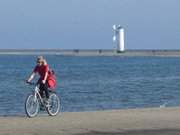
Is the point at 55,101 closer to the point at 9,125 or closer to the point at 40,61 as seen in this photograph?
Result: the point at 40,61

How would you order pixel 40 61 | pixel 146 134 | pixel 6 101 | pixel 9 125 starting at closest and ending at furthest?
1. pixel 146 134
2. pixel 9 125
3. pixel 40 61
4. pixel 6 101

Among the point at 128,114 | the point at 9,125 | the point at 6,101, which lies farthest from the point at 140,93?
the point at 9,125

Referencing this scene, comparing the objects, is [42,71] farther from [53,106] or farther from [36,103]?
[53,106]

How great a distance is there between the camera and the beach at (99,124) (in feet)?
66.5

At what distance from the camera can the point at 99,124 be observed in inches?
871

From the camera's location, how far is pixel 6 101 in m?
39.3

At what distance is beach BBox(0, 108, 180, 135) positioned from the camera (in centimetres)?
2028

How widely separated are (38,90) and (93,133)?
15.0 feet

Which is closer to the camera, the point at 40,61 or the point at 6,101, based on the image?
the point at 40,61

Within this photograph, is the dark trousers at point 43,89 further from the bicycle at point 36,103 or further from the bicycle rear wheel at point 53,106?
the bicycle rear wheel at point 53,106

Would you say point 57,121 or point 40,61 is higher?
point 40,61

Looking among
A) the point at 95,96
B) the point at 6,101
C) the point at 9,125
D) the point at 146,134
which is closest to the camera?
the point at 146,134

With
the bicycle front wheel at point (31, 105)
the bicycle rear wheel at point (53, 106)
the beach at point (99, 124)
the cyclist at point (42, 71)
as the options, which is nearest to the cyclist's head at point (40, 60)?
the cyclist at point (42, 71)

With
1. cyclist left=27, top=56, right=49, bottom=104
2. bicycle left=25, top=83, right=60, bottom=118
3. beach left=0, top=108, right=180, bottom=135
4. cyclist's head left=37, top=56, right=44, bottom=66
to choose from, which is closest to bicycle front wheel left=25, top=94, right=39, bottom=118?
bicycle left=25, top=83, right=60, bottom=118
